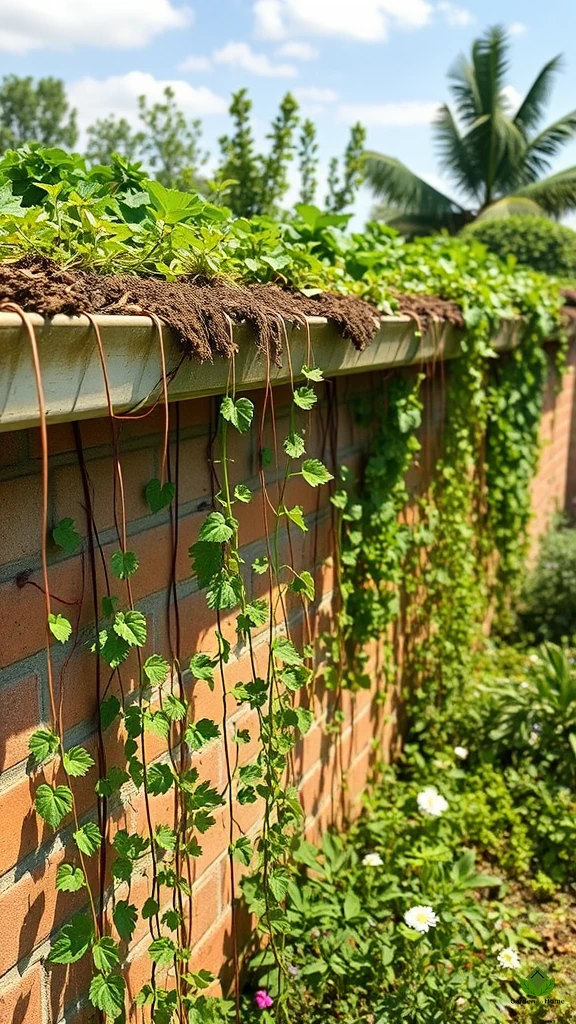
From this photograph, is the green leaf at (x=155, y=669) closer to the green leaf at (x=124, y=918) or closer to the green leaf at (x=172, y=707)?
the green leaf at (x=172, y=707)

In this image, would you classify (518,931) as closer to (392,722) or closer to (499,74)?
(392,722)

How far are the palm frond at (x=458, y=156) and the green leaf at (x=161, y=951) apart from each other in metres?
24.0

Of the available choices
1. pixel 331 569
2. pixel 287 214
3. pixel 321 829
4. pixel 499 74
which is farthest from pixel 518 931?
pixel 499 74

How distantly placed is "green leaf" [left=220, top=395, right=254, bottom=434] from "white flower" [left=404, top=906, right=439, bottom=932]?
4.65ft

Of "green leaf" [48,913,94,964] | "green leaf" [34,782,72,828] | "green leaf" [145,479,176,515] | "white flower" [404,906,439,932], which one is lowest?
"white flower" [404,906,439,932]

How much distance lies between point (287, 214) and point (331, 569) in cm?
304

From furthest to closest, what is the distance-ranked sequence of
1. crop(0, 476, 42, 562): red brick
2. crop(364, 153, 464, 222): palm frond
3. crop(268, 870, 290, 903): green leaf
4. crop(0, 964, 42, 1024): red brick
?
1. crop(364, 153, 464, 222): palm frond
2. crop(268, 870, 290, 903): green leaf
3. crop(0, 964, 42, 1024): red brick
4. crop(0, 476, 42, 562): red brick

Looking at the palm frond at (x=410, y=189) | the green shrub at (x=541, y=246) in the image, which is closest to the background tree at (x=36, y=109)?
the palm frond at (x=410, y=189)

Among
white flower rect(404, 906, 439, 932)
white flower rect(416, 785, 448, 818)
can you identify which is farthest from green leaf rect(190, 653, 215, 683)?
white flower rect(416, 785, 448, 818)

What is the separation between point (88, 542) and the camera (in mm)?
1461

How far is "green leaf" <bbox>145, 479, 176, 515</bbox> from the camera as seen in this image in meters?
1.59

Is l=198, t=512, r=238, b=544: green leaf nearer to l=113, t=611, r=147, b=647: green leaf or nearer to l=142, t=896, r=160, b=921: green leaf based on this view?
l=113, t=611, r=147, b=647: green leaf

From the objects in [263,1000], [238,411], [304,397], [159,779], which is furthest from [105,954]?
[304,397]

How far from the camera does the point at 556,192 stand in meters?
22.0
